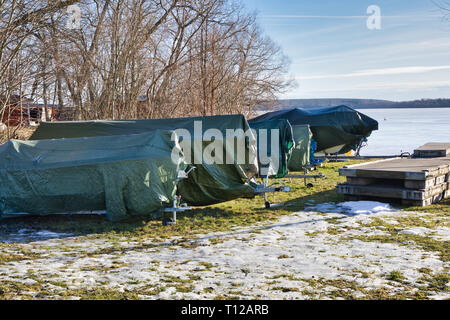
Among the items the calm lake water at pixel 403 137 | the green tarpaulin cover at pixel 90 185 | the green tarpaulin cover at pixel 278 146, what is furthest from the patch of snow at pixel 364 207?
the calm lake water at pixel 403 137

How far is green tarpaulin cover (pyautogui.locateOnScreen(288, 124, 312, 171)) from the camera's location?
15789 millimetres

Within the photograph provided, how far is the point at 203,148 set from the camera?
373 inches

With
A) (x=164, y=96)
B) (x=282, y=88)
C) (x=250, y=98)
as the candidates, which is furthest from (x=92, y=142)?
(x=282, y=88)

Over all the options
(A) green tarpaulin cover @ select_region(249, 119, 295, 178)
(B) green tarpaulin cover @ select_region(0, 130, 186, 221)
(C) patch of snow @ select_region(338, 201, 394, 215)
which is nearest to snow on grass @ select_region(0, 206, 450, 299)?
(B) green tarpaulin cover @ select_region(0, 130, 186, 221)

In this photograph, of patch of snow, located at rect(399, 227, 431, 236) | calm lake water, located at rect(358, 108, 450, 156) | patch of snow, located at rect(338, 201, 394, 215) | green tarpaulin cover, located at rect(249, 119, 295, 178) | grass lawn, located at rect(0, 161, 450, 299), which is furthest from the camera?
calm lake water, located at rect(358, 108, 450, 156)

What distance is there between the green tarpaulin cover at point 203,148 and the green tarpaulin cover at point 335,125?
930 cm

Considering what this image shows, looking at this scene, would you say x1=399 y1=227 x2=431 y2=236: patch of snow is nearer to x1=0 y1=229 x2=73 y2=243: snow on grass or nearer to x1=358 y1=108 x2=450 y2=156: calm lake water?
x1=0 y1=229 x2=73 y2=243: snow on grass

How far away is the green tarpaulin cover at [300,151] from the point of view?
1579 cm

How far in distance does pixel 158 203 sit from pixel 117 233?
101cm

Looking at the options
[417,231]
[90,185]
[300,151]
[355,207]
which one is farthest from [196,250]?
[300,151]

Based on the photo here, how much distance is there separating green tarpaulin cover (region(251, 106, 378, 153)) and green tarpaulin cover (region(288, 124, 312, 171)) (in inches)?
140

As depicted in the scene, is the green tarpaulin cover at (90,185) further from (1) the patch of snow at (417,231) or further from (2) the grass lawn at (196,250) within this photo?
(1) the patch of snow at (417,231)

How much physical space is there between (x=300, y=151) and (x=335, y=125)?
14.4 feet

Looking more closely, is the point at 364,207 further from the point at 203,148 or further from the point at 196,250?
the point at 196,250
